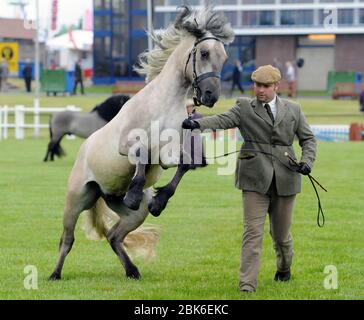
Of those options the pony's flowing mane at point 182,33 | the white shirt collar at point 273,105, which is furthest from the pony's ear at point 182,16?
the white shirt collar at point 273,105

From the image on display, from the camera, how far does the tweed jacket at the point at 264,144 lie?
8.46 metres

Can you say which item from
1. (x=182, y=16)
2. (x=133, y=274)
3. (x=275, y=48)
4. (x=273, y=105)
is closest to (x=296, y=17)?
(x=275, y=48)

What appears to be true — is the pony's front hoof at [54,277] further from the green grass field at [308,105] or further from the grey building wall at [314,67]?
the grey building wall at [314,67]

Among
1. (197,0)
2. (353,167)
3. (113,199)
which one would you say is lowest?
(353,167)

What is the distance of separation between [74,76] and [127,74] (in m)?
7.95

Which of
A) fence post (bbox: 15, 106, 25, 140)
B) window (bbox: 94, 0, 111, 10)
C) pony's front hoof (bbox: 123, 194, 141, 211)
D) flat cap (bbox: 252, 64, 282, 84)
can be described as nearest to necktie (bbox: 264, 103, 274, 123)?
flat cap (bbox: 252, 64, 282, 84)

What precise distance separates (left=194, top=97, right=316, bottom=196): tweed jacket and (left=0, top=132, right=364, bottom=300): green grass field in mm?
966

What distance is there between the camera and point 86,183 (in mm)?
9328

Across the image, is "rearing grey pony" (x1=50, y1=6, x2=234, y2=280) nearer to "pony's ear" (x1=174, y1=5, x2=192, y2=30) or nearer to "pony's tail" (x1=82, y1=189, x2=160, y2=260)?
"pony's ear" (x1=174, y1=5, x2=192, y2=30)

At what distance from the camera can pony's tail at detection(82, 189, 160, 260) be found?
9930 mm

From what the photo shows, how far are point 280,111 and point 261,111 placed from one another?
0.17 metres

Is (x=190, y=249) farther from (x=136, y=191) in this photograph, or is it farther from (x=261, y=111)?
(x=261, y=111)

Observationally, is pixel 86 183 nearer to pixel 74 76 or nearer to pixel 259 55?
pixel 74 76
